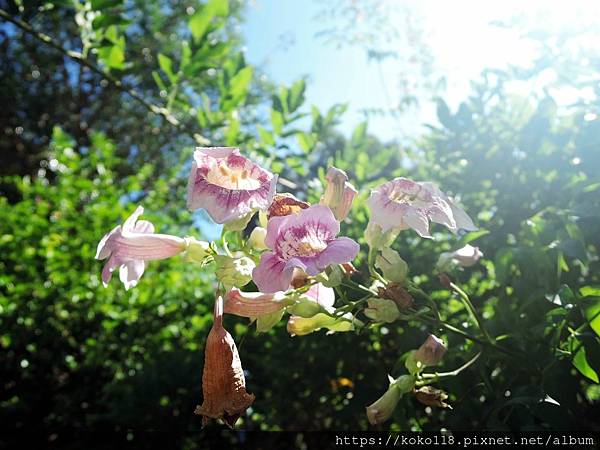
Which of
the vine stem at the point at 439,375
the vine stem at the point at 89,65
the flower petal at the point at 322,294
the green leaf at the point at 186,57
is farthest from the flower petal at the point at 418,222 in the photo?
the green leaf at the point at 186,57

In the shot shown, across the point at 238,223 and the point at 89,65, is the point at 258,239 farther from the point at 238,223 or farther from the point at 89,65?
the point at 89,65

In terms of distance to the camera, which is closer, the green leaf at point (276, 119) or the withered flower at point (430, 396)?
the withered flower at point (430, 396)

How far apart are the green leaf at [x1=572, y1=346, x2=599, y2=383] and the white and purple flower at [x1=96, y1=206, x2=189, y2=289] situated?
840mm

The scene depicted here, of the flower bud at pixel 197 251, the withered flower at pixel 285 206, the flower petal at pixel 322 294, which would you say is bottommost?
the flower petal at pixel 322 294

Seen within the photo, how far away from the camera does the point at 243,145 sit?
2.21 metres

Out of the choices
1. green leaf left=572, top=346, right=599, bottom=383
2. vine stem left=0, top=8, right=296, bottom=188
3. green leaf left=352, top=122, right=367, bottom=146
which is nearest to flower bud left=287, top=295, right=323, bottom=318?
green leaf left=572, top=346, right=599, bottom=383

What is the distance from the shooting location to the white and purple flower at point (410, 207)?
950 mm

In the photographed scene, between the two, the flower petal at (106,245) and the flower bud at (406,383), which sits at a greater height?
the flower petal at (106,245)

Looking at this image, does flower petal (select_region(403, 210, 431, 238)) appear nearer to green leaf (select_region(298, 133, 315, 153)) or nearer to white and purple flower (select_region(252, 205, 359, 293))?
white and purple flower (select_region(252, 205, 359, 293))

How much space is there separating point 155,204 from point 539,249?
11.6ft

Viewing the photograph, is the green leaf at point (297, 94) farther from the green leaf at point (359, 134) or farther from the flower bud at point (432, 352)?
the flower bud at point (432, 352)

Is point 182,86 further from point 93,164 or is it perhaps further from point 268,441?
point 93,164

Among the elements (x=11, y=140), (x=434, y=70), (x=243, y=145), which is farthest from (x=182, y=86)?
(x=11, y=140)

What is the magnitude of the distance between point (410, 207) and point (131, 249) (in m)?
0.55
